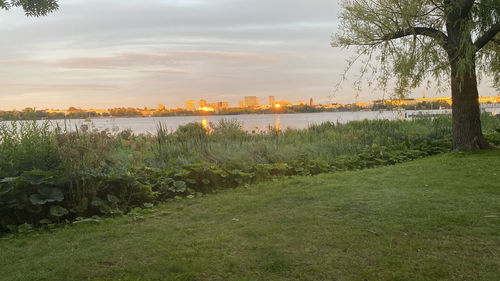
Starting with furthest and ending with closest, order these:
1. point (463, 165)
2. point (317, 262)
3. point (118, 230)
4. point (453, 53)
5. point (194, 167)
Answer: point (453, 53)
point (463, 165)
point (194, 167)
point (118, 230)
point (317, 262)

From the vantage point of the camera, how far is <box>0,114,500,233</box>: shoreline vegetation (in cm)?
472

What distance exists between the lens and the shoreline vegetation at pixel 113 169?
4.72m

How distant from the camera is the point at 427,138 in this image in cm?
1206

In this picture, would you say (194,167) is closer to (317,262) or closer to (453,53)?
(317,262)

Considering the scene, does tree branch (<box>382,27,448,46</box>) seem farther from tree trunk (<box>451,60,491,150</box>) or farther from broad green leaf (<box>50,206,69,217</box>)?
broad green leaf (<box>50,206,69,217</box>)

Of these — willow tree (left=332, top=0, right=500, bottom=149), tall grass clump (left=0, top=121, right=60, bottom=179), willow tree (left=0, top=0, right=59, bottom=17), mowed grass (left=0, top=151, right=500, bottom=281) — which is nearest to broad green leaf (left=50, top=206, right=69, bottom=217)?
mowed grass (left=0, top=151, right=500, bottom=281)

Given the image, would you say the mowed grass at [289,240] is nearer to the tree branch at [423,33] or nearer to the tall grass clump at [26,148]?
the tall grass clump at [26,148]

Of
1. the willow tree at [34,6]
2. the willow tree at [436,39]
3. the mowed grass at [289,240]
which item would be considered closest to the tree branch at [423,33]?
the willow tree at [436,39]

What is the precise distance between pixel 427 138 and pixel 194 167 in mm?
8732

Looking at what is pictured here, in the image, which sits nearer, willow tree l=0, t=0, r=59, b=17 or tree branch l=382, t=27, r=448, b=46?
willow tree l=0, t=0, r=59, b=17

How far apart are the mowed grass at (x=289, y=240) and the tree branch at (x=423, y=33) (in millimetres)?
4804

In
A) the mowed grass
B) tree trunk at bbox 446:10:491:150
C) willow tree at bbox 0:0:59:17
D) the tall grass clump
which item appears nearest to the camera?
the mowed grass

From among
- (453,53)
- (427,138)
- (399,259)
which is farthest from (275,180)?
(427,138)

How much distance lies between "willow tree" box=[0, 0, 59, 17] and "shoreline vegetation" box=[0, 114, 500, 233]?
2.70 metres
